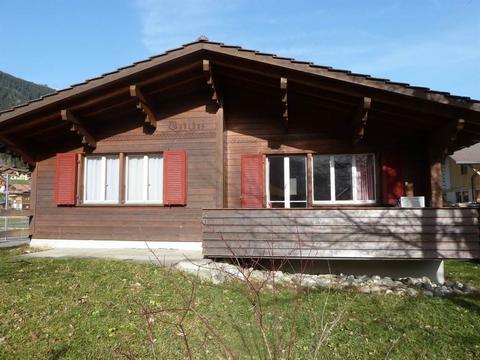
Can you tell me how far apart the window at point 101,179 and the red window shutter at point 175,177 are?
4.87 ft

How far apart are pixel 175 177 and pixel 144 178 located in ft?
3.03

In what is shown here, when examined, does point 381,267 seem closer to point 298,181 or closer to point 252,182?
point 298,181

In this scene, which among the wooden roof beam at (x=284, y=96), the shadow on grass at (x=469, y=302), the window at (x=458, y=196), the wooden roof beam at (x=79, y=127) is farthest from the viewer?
the window at (x=458, y=196)

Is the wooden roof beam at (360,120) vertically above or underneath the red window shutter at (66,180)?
above

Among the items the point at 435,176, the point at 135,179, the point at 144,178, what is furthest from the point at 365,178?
the point at 135,179

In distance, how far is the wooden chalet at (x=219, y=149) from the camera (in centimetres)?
745

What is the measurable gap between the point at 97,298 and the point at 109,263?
5.90 ft

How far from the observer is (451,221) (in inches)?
263

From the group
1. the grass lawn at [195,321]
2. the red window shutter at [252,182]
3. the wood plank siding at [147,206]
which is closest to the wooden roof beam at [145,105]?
the wood plank siding at [147,206]

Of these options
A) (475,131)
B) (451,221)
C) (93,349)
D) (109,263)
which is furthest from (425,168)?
(93,349)

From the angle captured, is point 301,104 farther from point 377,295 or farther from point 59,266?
point 59,266

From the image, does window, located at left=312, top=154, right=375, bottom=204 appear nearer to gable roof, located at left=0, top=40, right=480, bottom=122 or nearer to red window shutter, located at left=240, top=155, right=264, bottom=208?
red window shutter, located at left=240, top=155, right=264, bottom=208

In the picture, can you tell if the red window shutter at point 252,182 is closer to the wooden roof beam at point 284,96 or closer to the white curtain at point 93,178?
the wooden roof beam at point 284,96

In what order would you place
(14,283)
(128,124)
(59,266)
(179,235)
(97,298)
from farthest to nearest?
(128,124) < (179,235) < (59,266) < (14,283) < (97,298)
